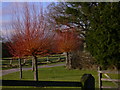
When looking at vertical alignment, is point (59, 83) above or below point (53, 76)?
above

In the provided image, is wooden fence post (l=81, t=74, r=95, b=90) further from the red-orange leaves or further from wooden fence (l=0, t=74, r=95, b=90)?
the red-orange leaves

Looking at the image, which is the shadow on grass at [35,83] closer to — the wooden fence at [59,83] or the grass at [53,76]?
the wooden fence at [59,83]

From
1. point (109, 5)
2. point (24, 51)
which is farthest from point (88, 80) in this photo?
point (24, 51)

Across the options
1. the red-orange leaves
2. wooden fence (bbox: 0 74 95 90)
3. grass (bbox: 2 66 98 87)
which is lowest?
grass (bbox: 2 66 98 87)

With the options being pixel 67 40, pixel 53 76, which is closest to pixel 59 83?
pixel 53 76

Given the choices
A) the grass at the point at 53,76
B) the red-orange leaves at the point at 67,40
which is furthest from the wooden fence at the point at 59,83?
the red-orange leaves at the point at 67,40

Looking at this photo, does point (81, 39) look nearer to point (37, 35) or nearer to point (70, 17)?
point (70, 17)

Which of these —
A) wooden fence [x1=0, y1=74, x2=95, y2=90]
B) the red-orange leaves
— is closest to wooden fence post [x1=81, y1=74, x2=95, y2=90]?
wooden fence [x1=0, y1=74, x2=95, y2=90]

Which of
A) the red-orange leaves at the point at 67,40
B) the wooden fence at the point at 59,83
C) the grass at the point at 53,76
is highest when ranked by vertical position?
the red-orange leaves at the point at 67,40

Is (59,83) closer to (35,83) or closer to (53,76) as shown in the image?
(35,83)

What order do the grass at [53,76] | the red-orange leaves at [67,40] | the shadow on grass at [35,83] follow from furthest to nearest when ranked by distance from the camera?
the red-orange leaves at [67,40] → the grass at [53,76] → the shadow on grass at [35,83]

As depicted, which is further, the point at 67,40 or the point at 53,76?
the point at 67,40

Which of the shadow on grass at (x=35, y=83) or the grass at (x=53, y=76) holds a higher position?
the shadow on grass at (x=35, y=83)

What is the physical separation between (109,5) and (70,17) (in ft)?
40.2
